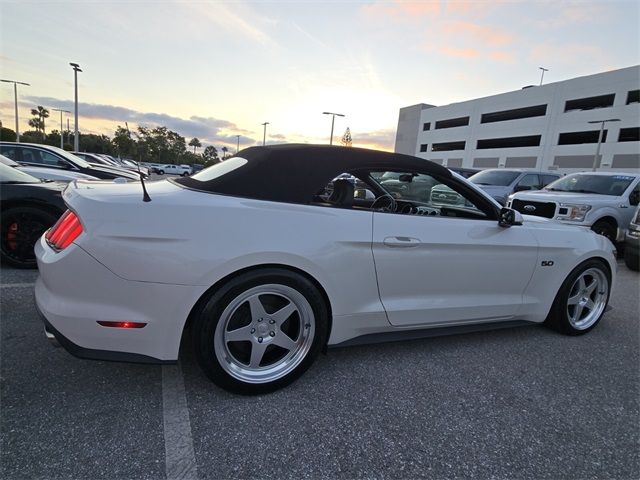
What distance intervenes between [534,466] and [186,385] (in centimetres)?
192

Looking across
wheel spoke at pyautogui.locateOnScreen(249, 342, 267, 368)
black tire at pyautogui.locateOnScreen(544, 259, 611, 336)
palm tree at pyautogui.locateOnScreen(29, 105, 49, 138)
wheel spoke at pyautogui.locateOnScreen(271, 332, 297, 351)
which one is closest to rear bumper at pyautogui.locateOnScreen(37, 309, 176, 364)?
wheel spoke at pyautogui.locateOnScreen(249, 342, 267, 368)

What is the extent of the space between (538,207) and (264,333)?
6932mm

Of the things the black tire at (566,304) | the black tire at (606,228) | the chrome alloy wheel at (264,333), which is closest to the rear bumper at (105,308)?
the chrome alloy wheel at (264,333)

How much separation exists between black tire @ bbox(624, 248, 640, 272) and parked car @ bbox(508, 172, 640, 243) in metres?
0.80

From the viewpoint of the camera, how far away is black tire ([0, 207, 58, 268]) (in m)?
4.07

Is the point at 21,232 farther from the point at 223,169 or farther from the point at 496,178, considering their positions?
the point at 496,178

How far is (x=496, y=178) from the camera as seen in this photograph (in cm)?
1081

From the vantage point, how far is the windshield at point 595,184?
7398 millimetres

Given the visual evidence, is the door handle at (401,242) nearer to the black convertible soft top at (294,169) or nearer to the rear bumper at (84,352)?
the black convertible soft top at (294,169)

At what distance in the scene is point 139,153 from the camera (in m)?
71.1

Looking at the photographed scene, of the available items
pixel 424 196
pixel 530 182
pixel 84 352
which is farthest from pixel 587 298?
pixel 530 182

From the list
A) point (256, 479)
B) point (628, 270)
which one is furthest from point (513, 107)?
point (256, 479)

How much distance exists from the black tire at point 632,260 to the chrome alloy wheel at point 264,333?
6.36 meters

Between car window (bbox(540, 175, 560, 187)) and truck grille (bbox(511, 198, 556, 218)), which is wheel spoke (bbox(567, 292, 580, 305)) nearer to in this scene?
truck grille (bbox(511, 198, 556, 218))
